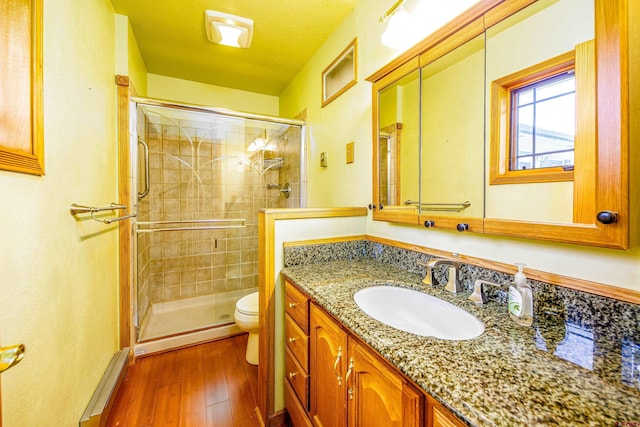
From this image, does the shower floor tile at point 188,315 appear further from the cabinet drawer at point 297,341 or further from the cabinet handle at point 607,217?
the cabinet handle at point 607,217

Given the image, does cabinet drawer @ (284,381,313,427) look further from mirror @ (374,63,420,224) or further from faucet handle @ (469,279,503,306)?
mirror @ (374,63,420,224)

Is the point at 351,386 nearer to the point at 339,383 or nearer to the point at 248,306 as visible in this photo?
the point at 339,383

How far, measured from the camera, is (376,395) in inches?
27.1

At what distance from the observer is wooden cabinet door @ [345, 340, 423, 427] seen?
57 centimetres

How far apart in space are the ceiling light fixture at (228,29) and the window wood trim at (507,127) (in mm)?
1713

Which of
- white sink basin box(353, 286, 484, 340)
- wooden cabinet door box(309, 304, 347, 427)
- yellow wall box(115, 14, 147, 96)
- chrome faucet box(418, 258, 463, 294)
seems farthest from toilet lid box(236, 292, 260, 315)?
yellow wall box(115, 14, 147, 96)

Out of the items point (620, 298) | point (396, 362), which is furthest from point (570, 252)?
point (396, 362)

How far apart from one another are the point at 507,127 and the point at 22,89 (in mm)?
1573

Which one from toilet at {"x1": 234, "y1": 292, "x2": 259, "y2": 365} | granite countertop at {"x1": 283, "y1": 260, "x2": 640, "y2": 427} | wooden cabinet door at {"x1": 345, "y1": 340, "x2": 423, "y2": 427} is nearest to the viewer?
granite countertop at {"x1": 283, "y1": 260, "x2": 640, "y2": 427}

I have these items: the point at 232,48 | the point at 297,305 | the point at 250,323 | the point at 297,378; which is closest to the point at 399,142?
the point at 297,305

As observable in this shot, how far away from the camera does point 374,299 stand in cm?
107

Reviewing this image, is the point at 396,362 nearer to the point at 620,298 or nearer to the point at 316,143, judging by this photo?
the point at 620,298

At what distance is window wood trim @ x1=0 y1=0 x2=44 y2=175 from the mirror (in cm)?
140

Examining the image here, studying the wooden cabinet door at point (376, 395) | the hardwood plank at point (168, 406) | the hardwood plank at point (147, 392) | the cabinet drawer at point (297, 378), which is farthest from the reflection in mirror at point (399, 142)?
the hardwood plank at point (147, 392)
